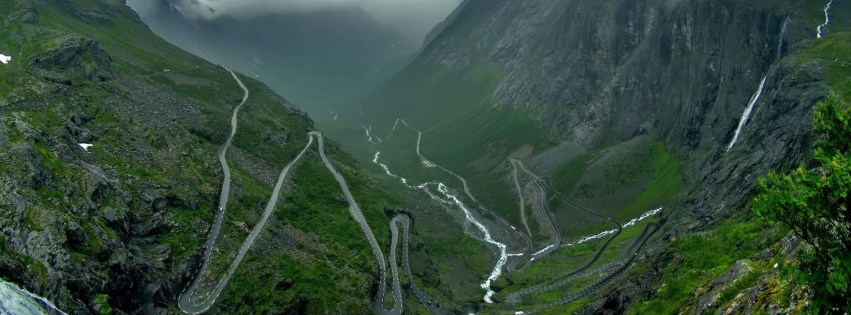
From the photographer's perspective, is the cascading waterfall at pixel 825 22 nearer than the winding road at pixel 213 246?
No

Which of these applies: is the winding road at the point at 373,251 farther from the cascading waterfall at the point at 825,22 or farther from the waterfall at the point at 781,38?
the cascading waterfall at the point at 825,22

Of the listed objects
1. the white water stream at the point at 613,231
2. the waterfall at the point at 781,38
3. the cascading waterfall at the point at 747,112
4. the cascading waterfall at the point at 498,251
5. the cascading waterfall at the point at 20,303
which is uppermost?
the waterfall at the point at 781,38

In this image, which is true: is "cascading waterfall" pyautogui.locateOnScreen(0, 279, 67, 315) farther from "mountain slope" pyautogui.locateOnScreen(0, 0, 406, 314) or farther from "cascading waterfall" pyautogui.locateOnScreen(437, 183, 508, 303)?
"cascading waterfall" pyautogui.locateOnScreen(437, 183, 508, 303)

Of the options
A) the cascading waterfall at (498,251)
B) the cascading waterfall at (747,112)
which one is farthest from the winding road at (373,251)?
the cascading waterfall at (747,112)

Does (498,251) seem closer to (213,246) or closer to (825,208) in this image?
(213,246)

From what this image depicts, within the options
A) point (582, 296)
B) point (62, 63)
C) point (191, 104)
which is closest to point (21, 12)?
point (62, 63)

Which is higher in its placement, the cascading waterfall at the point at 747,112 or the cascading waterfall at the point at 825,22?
the cascading waterfall at the point at 825,22

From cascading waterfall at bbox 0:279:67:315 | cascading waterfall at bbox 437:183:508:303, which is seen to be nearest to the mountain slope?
cascading waterfall at bbox 0:279:67:315

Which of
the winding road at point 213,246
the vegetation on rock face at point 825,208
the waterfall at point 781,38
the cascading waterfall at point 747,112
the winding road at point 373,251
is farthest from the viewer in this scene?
the waterfall at point 781,38
